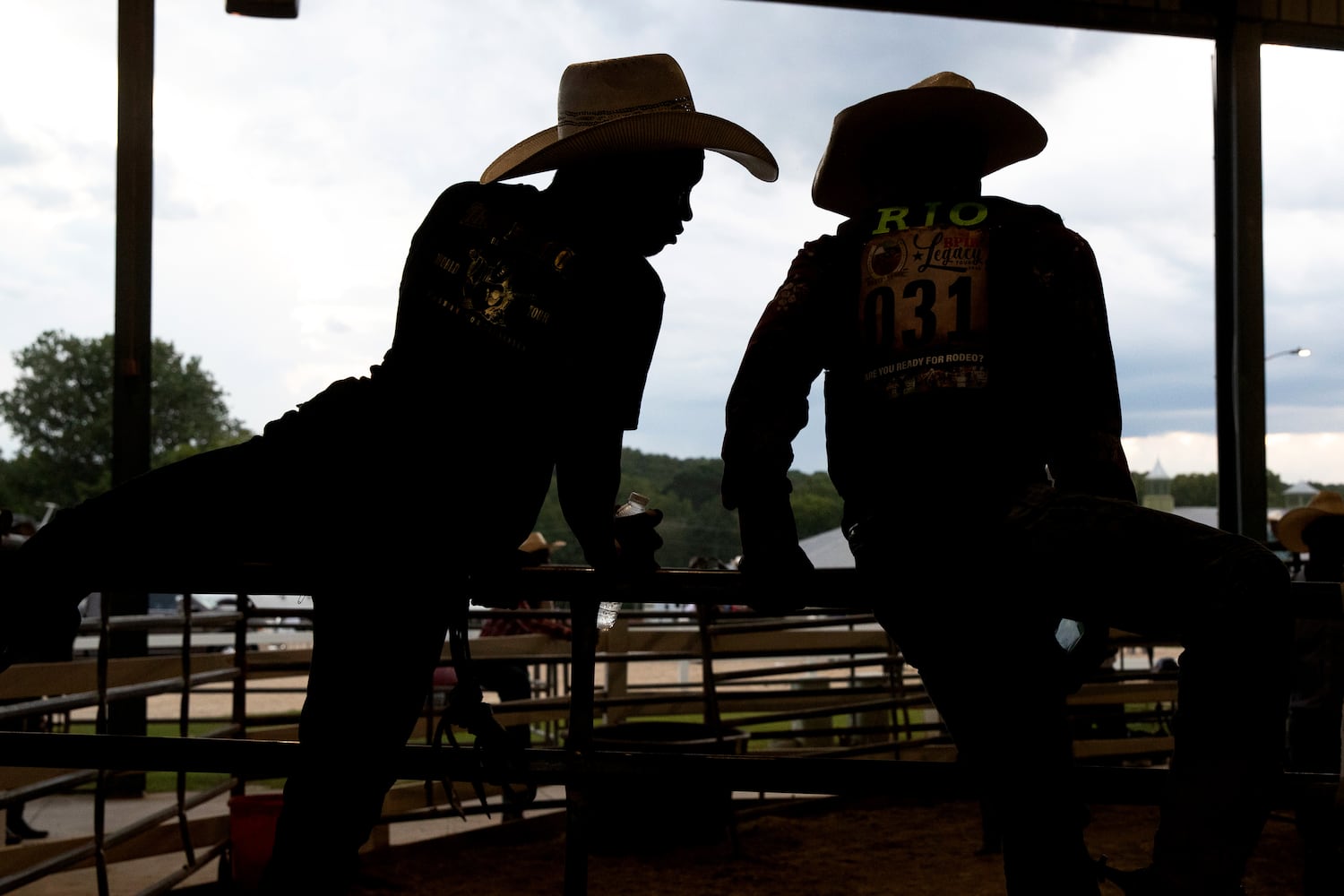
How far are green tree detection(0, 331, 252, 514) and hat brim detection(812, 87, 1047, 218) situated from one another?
22197 mm

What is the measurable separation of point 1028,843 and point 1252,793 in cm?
25

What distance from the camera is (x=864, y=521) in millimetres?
1367

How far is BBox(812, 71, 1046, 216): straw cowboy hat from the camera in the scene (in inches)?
60.5

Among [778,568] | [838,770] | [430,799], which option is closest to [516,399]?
[778,568]

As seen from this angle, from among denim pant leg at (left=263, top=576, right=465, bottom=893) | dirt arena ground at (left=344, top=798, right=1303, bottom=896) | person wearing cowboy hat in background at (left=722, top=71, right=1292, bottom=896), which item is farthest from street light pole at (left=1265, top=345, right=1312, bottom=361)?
denim pant leg at (left=263, top=576, right=465, bottom=893)

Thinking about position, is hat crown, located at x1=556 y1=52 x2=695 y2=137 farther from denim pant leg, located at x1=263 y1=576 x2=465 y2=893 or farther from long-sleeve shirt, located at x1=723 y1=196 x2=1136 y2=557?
denim pant leg, located at x1=263 y1=576 x2=465 y2=893

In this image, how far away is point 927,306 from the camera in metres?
1.36

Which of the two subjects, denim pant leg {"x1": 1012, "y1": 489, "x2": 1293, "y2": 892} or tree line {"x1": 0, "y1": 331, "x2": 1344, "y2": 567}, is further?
tree line {"x1": 0, "y1": 331, "x2": 1344, "y2": 567}

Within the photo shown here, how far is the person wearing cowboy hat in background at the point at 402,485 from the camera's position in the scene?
48.4 inches

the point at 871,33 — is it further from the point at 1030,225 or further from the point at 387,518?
the point at 387,518

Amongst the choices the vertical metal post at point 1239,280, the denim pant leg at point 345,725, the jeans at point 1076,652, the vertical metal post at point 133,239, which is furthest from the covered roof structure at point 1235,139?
the denim pant leg at point 345,725

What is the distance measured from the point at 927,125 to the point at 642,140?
16.1 inches

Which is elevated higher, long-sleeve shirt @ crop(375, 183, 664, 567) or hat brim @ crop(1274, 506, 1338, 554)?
long-sleeve shirt @ crop(375, 183, 664, 567)

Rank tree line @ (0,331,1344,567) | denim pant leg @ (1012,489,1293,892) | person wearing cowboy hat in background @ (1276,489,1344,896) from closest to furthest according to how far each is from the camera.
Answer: denim pant leg @ (1012,489,1293,892)
person wearing cowboy hat in background @ (1276,489,1344,896)
tree line @ (0,331,1344,567)
